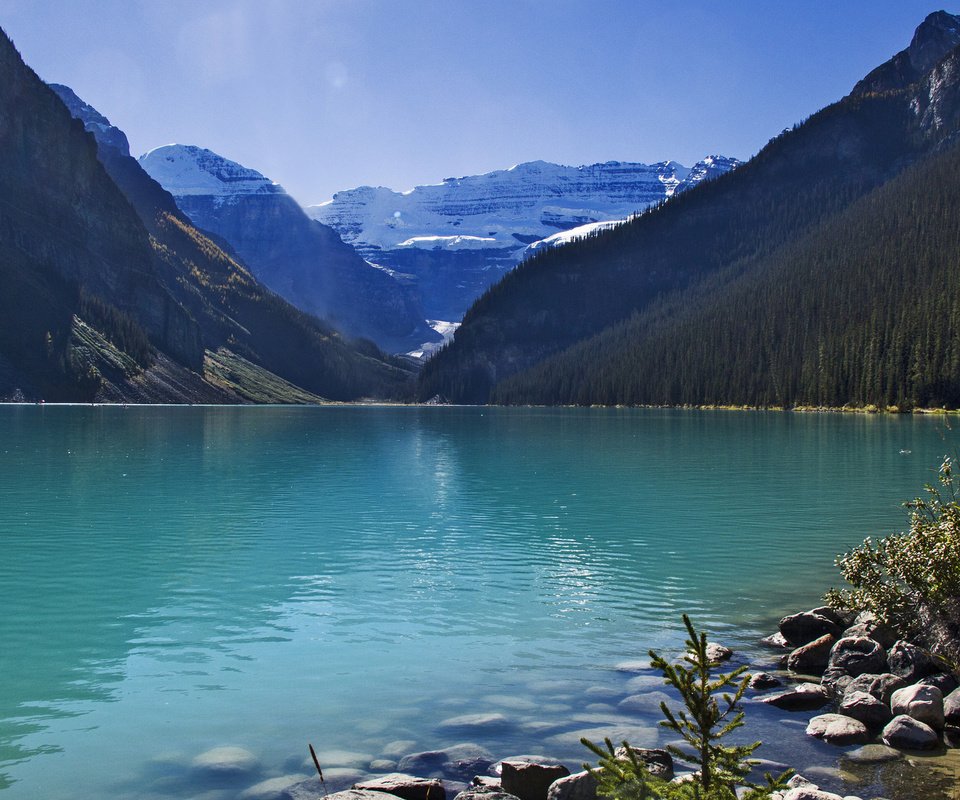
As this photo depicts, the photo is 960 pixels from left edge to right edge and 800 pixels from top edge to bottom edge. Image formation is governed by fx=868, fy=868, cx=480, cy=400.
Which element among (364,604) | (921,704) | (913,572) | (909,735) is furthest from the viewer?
(364,604)

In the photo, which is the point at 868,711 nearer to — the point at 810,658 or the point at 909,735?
the point at 909,735

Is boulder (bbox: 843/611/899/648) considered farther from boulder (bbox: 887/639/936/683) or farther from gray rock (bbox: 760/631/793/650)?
gray rock (bbox: 760/631/793/650)

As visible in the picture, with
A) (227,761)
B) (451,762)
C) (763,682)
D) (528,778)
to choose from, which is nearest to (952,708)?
(763,682)

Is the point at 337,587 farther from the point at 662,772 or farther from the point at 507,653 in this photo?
the point at 662,772

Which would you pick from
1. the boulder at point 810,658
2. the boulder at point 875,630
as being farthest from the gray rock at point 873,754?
the boulder at point 875,630

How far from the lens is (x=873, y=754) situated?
46.5 feet

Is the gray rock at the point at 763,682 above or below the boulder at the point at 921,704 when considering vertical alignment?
below

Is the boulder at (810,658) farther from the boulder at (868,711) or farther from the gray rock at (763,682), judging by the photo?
the boulder at (868,711)

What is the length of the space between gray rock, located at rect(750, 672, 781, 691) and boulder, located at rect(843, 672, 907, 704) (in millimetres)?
1525

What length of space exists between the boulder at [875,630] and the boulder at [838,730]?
404 cm

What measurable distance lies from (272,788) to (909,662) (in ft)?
40.9

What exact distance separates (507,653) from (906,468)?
168 ft

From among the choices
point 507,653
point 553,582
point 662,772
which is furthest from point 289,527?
point 662,772

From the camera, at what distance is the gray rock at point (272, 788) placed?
12.9 m
